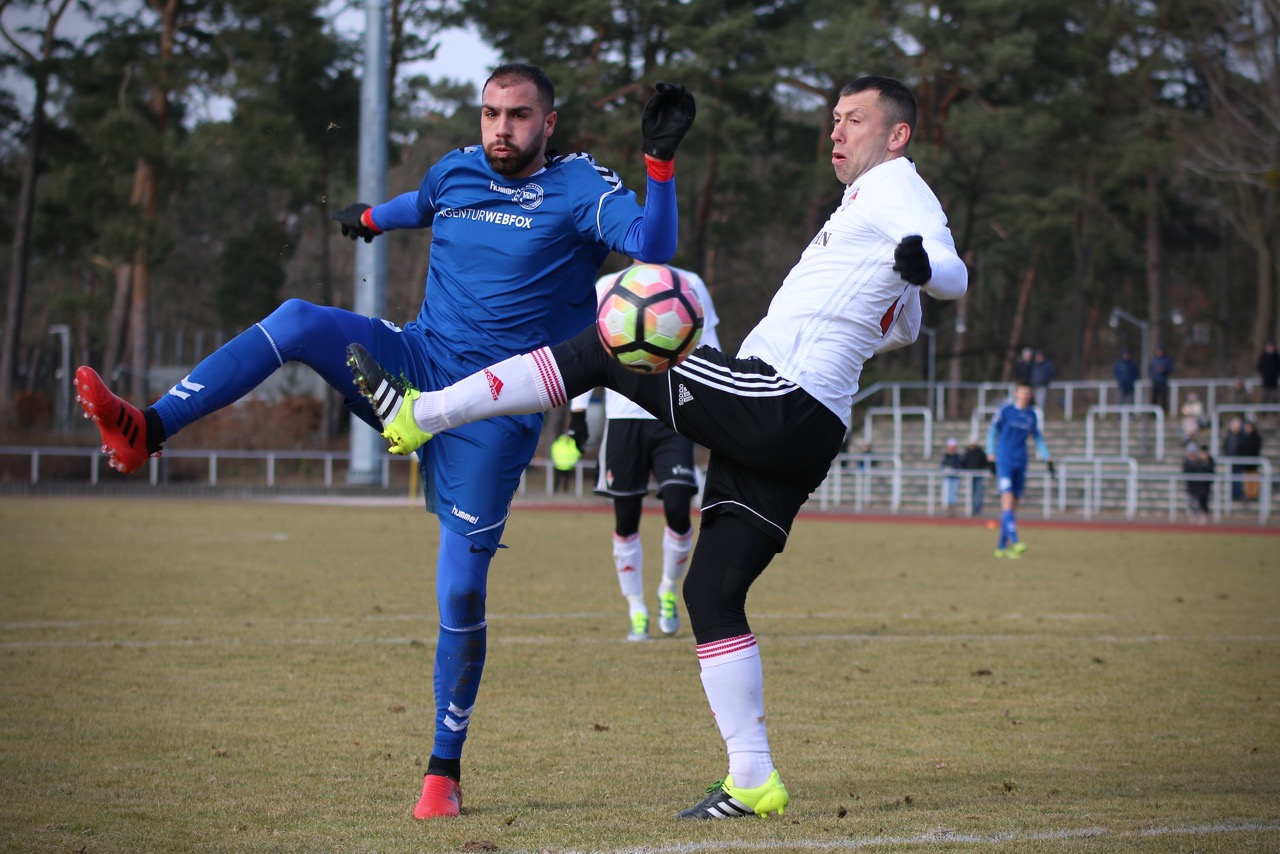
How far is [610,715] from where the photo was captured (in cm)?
671

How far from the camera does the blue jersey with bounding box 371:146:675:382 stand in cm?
515

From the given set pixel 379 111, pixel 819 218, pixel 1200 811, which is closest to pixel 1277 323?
pixel 819 218

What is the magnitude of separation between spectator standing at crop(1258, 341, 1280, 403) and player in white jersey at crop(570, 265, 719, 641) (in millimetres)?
27583

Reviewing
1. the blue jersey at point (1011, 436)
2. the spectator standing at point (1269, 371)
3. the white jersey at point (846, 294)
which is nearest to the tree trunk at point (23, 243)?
the blue jersey at point (1011, 436)

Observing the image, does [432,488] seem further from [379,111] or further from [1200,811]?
[379,111]

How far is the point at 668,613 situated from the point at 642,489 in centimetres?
90

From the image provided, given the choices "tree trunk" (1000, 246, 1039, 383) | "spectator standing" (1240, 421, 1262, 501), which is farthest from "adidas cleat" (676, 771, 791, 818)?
"tree trunk" (1000, 246, 1039, 383)

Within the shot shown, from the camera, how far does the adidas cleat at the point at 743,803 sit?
461 centimetres

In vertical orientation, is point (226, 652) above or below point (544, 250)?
below

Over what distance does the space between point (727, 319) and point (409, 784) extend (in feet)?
162

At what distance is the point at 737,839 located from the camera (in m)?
4.25

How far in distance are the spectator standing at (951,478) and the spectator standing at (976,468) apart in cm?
34

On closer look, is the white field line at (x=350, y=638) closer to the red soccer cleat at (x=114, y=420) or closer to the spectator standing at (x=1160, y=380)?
the red soccer cleat at (x=114, y=420)

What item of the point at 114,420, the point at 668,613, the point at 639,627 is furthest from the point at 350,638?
the point at 114,420
